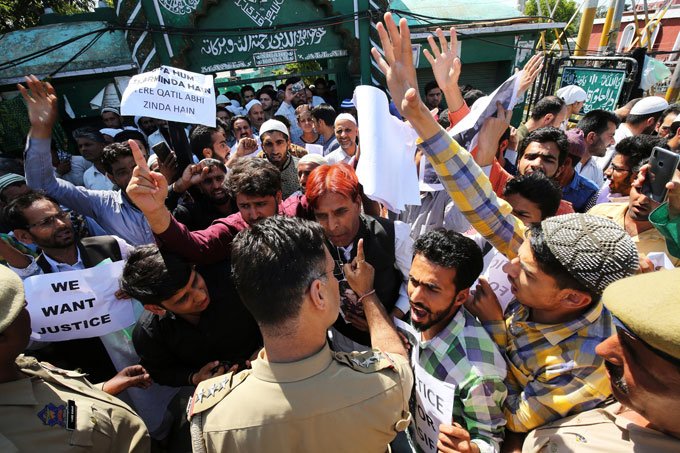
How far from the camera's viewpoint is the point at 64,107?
23.4 feet

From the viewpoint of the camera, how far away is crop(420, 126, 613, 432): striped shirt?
126 cm

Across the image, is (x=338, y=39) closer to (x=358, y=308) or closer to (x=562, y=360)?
(x=358, y=308)

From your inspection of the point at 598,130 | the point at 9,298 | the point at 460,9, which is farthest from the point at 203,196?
the point at 460,9

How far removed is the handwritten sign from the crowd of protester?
438 cm

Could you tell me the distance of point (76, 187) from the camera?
296 cm

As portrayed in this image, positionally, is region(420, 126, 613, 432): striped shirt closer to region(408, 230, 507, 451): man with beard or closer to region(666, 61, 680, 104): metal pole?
region(408, 230, 507, 451): man with beard

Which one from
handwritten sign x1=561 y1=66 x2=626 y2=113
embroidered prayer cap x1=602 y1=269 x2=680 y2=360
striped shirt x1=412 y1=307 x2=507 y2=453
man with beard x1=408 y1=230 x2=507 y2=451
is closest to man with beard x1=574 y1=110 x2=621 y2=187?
handwritten sign x1=561 y1=66 x2=626 y2=113

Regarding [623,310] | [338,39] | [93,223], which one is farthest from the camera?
[338,39]

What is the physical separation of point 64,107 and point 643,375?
932cm

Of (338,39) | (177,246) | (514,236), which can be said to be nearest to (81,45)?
(338,39)

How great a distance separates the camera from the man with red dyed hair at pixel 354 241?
2016 mm

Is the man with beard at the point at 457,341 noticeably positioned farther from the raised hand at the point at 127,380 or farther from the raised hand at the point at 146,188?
the raised hand at the point at 127,380

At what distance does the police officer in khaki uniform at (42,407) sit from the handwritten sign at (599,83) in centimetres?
793

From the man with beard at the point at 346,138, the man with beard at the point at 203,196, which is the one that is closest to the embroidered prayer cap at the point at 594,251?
the man with beard at the point at 203,196
